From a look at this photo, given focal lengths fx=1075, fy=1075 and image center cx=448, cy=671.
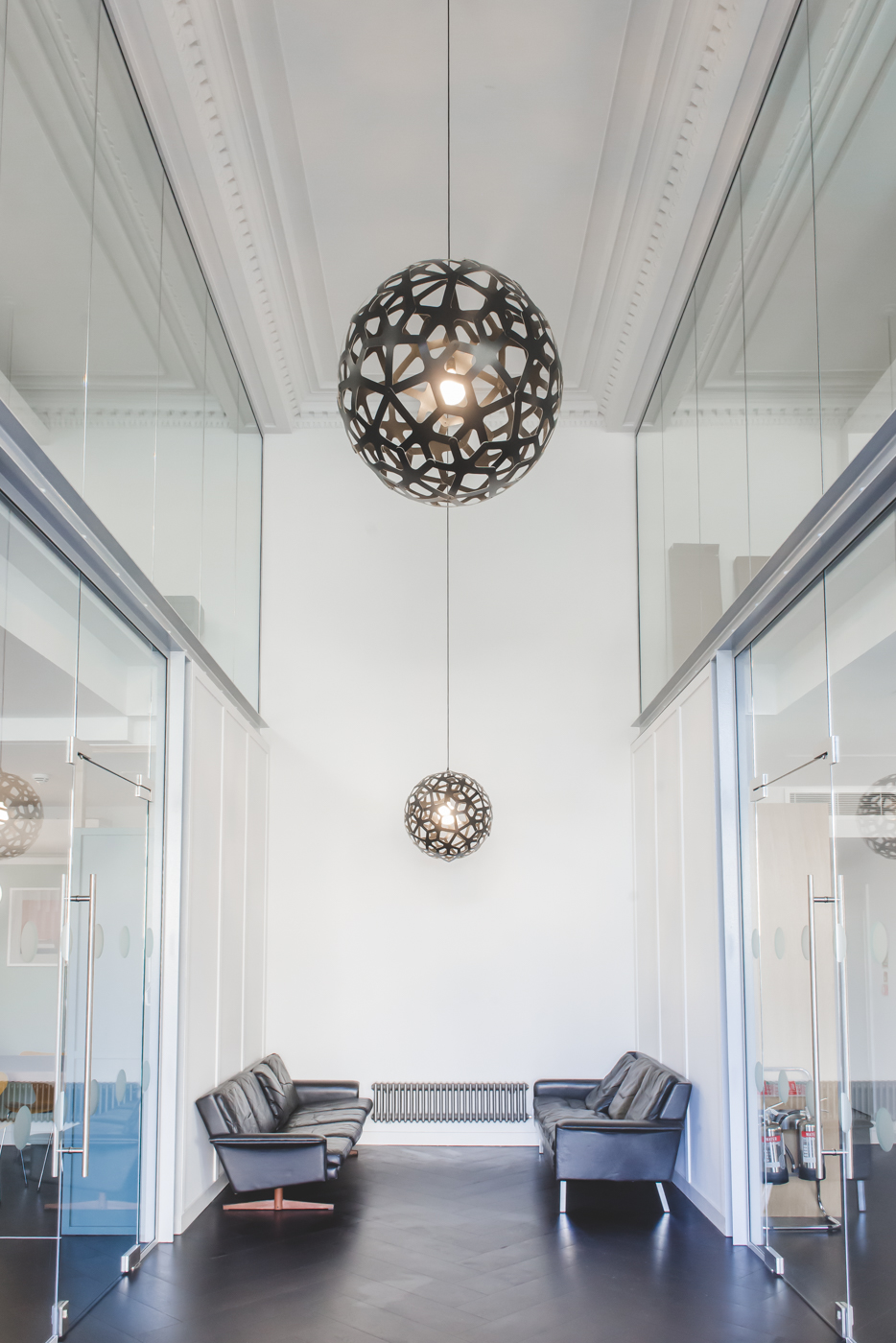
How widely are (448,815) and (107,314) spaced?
444cm

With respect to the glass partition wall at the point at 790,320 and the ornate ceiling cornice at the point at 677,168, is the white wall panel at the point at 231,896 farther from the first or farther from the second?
the ornate ceiling cornice at the point at 677,168

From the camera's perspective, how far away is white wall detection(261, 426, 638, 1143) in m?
8.45

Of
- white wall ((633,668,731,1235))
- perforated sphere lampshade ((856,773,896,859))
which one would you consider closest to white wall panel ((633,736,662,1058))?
white wall ((633,668,731,1235))

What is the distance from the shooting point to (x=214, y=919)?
6.66m

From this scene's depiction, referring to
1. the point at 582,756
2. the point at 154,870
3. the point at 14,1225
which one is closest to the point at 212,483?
the point at 154,870

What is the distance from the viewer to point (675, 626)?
287 inches

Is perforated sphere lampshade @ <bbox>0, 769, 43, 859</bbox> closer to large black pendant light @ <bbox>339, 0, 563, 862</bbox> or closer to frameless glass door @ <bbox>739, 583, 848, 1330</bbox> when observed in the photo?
large black pendant light @ <bbox>339, 0, 563, 862</bbox>

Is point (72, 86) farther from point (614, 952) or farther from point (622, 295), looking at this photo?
point (614, 952)

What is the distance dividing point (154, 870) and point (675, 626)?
3.73 metres

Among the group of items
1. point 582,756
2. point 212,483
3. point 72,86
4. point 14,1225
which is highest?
point 72,86

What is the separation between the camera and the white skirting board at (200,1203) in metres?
5.72

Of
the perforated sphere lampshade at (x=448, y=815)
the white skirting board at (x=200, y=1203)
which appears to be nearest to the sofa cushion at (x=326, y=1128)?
the white skirting board at (x=200, y=1203)

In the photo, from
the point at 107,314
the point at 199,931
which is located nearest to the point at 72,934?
the point at 199,931

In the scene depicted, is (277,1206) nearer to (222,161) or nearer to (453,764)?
(453,764)
